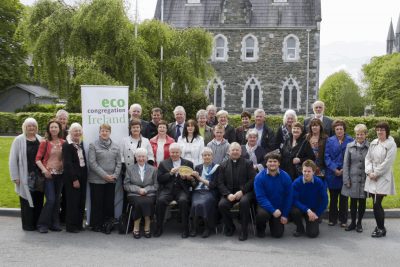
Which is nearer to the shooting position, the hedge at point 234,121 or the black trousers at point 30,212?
the black trousers at point 30,212

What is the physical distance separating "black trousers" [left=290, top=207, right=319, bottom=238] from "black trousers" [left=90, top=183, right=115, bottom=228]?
3.16m

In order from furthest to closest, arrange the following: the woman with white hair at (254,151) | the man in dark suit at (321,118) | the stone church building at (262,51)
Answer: the stone church building at (262,51), the man in dark suit at (321,118), the woman with white hair at (254,151)

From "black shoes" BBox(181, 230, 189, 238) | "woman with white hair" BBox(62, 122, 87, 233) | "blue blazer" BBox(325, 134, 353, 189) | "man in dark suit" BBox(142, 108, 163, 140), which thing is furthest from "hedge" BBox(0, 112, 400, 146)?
"black shoes" BBox(181, 230, 189, 238)

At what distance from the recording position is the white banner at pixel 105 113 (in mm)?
8727

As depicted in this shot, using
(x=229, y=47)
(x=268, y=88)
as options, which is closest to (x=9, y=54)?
(x=229, y=47)

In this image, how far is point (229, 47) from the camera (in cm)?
3588

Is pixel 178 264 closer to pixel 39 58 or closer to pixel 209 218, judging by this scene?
pixel 209 218

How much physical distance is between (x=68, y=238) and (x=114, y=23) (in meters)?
13.7

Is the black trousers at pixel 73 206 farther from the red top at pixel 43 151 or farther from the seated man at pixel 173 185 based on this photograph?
the seated man at pixel 173 185

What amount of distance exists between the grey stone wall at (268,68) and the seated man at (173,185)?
2804 cm

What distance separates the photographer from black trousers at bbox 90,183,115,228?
8367mm

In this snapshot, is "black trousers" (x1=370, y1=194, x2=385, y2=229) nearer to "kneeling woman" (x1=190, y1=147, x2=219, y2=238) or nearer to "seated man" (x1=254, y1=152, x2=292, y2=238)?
"seated man" (x1=254, y1=152, x2=292, y2=238)

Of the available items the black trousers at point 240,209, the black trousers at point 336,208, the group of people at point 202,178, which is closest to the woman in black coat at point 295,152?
the group of people at point 202,178

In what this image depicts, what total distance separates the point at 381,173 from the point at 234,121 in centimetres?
1801
